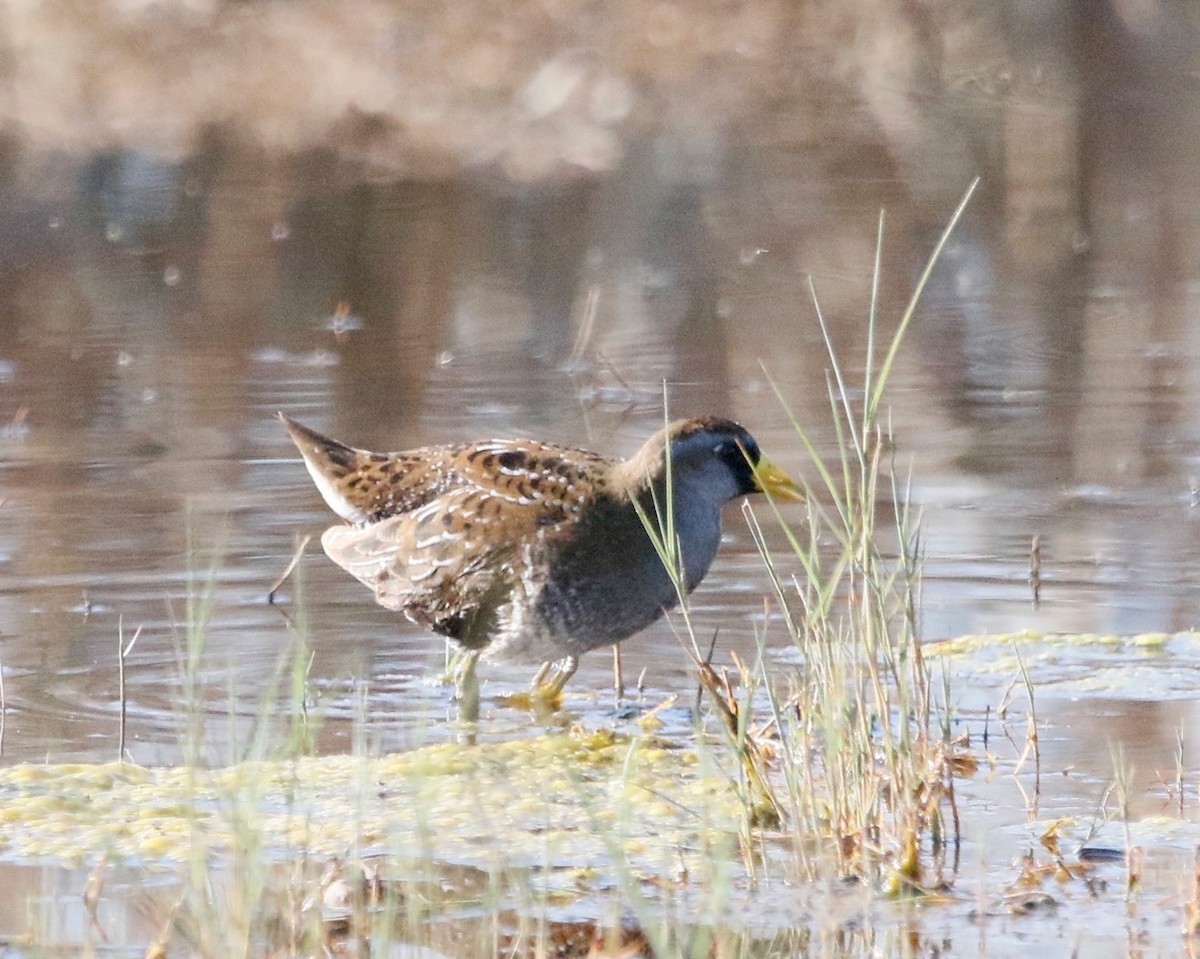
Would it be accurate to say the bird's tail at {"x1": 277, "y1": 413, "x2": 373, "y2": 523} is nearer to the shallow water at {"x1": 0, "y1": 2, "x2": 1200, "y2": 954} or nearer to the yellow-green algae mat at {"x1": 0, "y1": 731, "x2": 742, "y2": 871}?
the shallow water at {"x1": 0, "y1": 2, "x2": 1200, "y2": 954}

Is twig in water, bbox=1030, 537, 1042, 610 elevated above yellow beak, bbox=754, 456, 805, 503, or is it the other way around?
yellow beak, bbox=754, 456, 805, 503

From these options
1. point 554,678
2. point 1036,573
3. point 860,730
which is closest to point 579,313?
point 1036,573

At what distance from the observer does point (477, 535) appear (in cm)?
585

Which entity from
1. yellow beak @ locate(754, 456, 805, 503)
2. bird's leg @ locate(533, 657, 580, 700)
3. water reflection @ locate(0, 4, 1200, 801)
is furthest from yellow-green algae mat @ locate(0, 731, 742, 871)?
yellow beak @ locate(754, 456, 805, 503)

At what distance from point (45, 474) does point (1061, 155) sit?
10556mm

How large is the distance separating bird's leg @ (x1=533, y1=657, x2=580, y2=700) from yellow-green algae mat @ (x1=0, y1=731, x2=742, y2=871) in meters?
0.42

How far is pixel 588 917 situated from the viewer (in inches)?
166

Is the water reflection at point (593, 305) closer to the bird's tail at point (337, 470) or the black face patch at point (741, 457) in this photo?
the bird's tail at point (337, 470)

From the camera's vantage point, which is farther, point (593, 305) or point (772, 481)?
point (593, 305)

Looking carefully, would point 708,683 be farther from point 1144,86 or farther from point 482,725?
point 1144,86

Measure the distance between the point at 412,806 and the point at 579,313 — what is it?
692cm

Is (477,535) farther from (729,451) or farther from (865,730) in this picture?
(865,730)

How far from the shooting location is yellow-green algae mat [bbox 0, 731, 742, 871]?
4.62 metres

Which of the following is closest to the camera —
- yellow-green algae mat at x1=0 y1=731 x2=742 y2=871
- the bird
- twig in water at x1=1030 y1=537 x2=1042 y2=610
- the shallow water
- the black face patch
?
yellow-green algae mat at x1=0 y1=731 x2=742 y2=871
